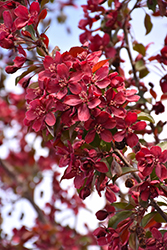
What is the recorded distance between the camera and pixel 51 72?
101 centimetres

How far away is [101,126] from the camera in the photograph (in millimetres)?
950

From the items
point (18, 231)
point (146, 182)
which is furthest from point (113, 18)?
point (18, 231)

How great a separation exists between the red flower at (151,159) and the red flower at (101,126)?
130mm

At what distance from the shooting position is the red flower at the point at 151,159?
0.97 meters

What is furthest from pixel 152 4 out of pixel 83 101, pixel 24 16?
pixel 83 101

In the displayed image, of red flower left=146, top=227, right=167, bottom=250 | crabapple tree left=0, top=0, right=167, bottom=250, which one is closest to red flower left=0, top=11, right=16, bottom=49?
crabapple tree left=0, top=0, right=167, bottom=250

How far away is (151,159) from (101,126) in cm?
21

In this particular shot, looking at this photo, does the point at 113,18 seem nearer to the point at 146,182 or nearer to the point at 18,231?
the point at 146,182

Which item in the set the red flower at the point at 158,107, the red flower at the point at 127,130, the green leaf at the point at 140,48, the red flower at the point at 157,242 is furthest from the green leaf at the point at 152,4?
the red flower at the point at 157,242

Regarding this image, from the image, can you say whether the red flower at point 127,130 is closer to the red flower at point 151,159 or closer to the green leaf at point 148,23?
the red flower at point 151,159

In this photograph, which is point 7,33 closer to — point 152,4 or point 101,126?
point 101,126

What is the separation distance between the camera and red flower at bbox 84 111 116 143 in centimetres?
94

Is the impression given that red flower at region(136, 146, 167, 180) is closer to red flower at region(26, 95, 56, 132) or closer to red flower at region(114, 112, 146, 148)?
red flower at region(114, 112, 146, 148)

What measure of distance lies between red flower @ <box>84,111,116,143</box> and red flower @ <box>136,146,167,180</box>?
5.1 inches
